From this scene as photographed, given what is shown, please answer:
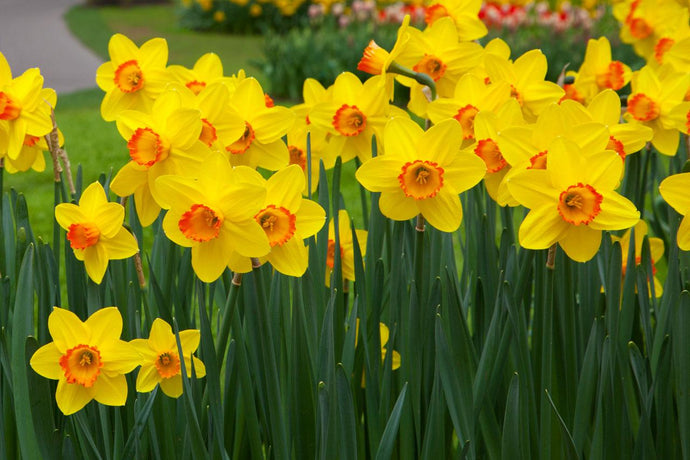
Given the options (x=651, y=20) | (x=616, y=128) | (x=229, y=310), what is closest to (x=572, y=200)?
(x=616, y=128)

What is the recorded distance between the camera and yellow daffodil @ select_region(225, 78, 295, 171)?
52.5 inches

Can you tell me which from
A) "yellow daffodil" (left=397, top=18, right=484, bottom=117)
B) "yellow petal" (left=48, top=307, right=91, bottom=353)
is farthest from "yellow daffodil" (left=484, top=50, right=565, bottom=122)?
"yellow petal" (left=48, top=307, right=91, bottom=353)

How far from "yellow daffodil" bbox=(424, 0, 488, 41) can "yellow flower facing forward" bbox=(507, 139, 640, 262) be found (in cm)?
59

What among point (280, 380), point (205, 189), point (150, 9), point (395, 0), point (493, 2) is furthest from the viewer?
point (150, 9)

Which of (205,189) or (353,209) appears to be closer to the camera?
(205,189)

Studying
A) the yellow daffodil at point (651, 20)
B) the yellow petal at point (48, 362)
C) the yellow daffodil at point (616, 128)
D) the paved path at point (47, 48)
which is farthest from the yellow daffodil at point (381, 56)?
the paved path at point (47, 48)

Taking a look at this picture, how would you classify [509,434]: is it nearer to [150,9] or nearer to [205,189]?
[205,189]

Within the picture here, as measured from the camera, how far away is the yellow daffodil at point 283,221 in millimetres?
1093

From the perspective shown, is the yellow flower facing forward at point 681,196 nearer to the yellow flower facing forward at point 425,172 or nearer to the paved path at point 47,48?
the yellow flower facing forward at point 425,172

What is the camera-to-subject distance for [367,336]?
57.2 inches

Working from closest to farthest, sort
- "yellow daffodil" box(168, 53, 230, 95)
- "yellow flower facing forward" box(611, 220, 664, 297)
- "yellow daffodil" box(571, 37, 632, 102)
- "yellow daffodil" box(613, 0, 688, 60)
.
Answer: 1. "yellow daffodil" box(168, 53, 230, 95)
2. "yellow flower facing forward" box(611, 220, 664, 297)
3. "yellow daffodil" box(571, 37, 632, 102)
4. "yellow daffodil" box(613, 0, 688, 60)

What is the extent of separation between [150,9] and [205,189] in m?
18.8

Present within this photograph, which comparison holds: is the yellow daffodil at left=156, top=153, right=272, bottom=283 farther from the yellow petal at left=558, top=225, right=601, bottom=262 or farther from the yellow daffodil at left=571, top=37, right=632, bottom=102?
the yellow daffodil at left=571, top=37, right=632, bottom=102

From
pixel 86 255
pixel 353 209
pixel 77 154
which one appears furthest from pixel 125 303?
pixel 77 154
